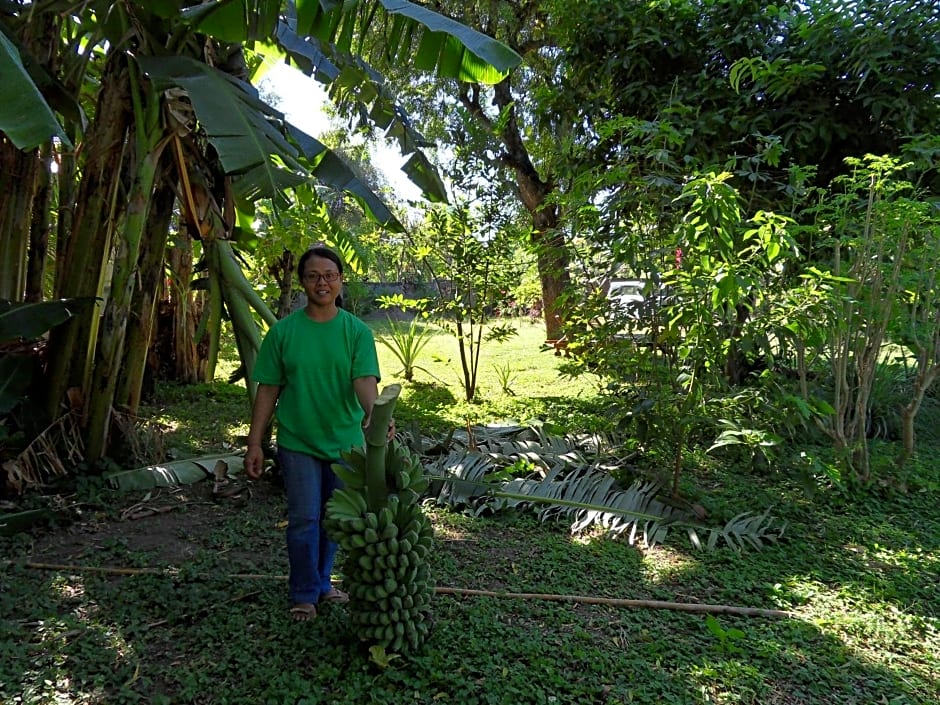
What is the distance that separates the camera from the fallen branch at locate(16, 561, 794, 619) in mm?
2988

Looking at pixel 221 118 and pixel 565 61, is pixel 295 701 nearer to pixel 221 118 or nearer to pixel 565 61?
pixel 221 118

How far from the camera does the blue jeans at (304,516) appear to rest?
→ 266cm

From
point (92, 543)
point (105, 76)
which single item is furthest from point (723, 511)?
point (105, 76)

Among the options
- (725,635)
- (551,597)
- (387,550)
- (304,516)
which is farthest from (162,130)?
(725,635)

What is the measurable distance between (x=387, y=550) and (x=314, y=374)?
0.79 metres

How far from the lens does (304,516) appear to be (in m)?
2.65

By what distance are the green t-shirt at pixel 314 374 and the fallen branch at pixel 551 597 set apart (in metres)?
0.91

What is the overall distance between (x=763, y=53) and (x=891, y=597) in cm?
474

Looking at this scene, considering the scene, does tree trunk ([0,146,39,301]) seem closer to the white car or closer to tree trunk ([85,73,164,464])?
tree trunk ([85,73,164,464])

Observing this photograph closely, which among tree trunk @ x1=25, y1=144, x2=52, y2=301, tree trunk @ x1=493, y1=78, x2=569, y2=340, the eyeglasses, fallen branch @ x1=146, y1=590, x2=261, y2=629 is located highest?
tree trunk @ x1=493, y1=78, x2=569, y2=340

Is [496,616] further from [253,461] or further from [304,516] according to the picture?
[253,461]

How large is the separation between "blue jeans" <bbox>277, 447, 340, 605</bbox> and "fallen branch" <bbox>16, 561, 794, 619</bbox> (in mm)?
451

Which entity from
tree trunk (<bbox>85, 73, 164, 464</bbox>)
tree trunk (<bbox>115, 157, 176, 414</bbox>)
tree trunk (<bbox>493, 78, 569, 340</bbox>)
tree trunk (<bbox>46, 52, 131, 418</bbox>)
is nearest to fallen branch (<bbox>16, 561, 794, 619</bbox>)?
tree trunk (<bbox>85, 73, 164, 464</bbox>)

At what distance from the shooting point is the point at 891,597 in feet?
10.5
